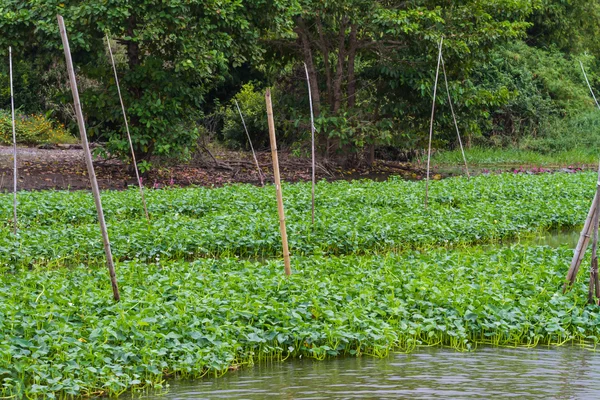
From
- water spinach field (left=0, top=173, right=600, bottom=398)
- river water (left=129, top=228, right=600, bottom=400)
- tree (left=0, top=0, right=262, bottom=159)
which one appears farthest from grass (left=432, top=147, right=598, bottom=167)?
river water (left=129, top=228, right=600, bottom=400)

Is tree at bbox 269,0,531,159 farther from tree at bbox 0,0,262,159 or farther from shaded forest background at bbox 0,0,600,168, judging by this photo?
tree at bbox 0,0,262,159

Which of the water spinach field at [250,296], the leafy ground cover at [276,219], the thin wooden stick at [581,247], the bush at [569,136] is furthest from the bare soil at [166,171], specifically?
the thin wooden stick at [581,247]

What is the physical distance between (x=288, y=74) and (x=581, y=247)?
18311 millimetres

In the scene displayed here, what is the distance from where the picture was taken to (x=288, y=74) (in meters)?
25.4

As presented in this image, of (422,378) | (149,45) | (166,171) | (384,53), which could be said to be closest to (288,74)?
(384,53)

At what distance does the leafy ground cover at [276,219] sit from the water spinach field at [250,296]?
0.12 ft

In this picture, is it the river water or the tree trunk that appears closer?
the river water

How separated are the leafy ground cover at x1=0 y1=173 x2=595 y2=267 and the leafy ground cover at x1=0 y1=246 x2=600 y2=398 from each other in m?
1.89

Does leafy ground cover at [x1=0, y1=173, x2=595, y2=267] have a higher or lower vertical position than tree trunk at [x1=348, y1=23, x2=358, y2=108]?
lower

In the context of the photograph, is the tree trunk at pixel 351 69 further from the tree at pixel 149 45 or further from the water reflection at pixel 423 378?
the water reflection at pixel 423 378

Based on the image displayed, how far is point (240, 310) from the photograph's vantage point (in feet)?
22.9

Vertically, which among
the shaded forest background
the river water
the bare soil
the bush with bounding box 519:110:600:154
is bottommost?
the river water

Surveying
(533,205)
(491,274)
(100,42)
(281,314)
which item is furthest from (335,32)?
(281,314)

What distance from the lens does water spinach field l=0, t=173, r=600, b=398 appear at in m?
6.07
